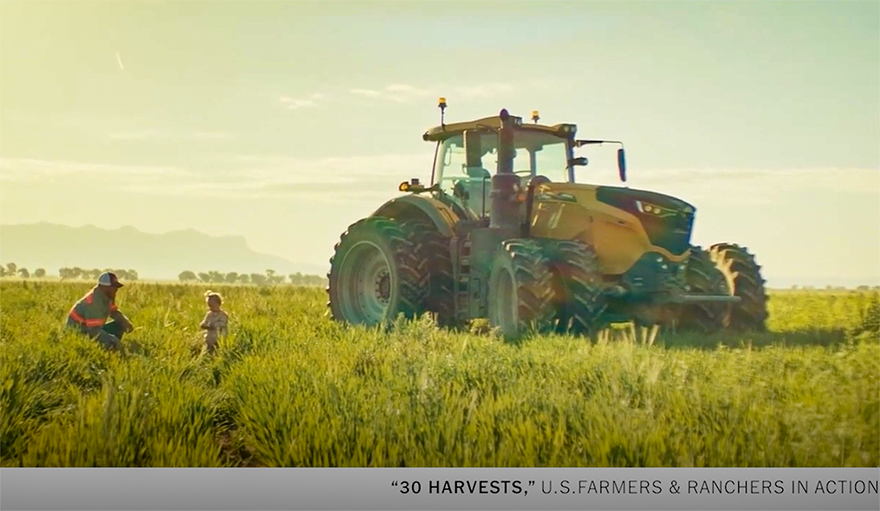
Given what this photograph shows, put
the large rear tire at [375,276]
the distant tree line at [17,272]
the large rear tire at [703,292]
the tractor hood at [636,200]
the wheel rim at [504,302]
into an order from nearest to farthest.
Answer: the distant tree line at [17,272], the wheel rim at [504,302], the tractor hood at [636,200], the large rear tire at [703,292], the large rear tire at [375,276]

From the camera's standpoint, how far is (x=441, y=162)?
6117 millimetres

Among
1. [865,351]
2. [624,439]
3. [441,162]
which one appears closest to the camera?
[624,439]

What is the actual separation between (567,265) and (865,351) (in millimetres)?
1470

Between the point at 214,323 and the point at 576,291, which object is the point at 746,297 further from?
the point at 214,323

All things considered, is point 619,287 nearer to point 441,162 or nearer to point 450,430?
point 441,162

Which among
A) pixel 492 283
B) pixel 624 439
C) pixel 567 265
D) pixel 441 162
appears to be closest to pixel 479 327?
pixel 492 283

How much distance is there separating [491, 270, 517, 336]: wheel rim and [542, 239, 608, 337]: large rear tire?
1.07 ft

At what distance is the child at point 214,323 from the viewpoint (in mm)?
4816

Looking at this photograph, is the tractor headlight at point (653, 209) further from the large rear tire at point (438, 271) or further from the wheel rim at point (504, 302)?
the large rear tire at point (438, 271)

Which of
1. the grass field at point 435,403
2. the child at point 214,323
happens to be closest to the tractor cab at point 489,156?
the grass field at point 435,403

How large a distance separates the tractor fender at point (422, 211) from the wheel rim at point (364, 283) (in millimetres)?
285

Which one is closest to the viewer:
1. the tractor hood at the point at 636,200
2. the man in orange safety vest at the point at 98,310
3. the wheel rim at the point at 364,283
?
the man in orange safety vest at the point at 98,310
